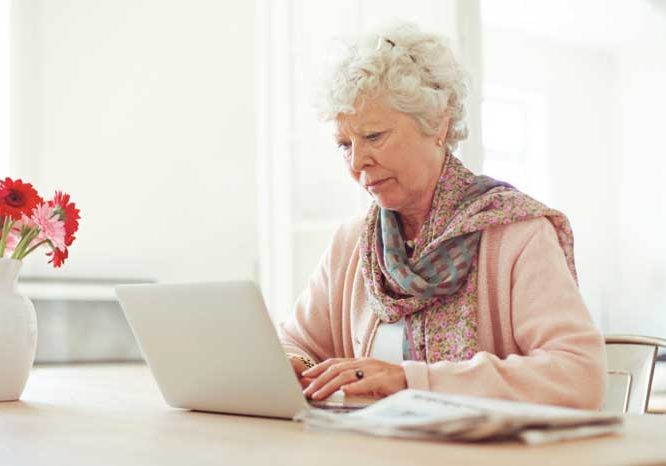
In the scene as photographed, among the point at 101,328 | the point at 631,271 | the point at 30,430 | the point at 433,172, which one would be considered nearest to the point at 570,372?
the point at 433,172

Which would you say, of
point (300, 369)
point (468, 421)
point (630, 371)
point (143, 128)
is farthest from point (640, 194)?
point (468, 421)

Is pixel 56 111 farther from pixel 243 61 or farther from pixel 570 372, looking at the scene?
pixel 570 372

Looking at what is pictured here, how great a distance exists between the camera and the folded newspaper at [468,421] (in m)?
0.88

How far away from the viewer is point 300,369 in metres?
1.51

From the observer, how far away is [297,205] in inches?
164

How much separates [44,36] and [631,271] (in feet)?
15.8

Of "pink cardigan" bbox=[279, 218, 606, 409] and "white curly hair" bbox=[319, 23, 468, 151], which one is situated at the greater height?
"white curly hair" bbox=[319, 23, 468, 151]

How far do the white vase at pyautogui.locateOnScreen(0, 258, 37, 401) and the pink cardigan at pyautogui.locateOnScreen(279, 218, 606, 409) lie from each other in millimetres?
452

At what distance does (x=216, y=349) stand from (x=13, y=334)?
473 mm

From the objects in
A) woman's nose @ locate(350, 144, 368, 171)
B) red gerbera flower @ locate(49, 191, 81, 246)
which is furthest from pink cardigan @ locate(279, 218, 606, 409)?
red gerbera flower @ locate(49, 191, 81, 246)

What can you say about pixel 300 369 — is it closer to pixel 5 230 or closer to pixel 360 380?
pixel 360 380

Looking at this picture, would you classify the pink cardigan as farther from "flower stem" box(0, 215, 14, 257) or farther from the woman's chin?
"flower stem" box(0, 215, 14, 257)

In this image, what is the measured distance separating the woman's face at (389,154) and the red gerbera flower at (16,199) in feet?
1.78

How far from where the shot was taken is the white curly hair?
1640mm
